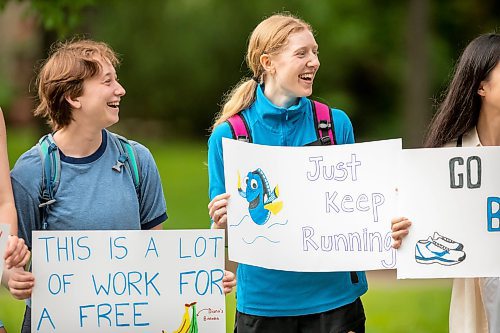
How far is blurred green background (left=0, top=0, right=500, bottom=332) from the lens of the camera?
16.1 meters

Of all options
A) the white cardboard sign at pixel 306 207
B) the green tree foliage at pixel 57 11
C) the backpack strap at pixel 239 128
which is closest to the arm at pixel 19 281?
the white cardboard sign at pixel 306 207

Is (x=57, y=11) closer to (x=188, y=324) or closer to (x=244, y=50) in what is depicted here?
(x=188, y=324)

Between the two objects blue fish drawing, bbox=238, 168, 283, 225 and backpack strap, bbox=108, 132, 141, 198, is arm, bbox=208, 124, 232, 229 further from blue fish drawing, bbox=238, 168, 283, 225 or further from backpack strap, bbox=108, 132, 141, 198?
backpack strap, bbox=108, 132, 141, 198

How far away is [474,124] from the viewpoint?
4828 mm

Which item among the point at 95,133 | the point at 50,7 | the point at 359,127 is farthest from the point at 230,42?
the point at 95,133

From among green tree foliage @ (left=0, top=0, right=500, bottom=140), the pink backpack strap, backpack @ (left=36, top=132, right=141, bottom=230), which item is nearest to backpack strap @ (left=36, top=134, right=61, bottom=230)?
backpack @ (left=36, top=132, right=141, bottom=230)

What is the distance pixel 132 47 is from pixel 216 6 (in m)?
2.69

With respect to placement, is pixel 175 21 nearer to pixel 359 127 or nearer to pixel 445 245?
pixel 359 127

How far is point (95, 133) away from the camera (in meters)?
4.75

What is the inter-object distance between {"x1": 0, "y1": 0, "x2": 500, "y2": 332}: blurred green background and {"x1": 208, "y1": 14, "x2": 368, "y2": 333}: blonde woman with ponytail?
6353mm

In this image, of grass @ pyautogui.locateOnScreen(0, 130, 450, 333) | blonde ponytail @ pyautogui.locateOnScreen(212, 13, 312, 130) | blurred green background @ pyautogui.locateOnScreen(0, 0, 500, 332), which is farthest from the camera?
blurred green background @ pyautogui.locateOnScreen(0, 0, 500, 332)

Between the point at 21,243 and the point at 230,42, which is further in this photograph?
the point at 230,42

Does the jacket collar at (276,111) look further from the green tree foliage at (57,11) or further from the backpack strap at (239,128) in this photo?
the green tree foliage at (57,11)

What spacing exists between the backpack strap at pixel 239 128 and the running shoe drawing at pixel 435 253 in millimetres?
865
